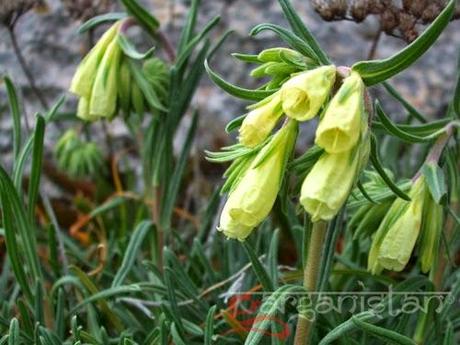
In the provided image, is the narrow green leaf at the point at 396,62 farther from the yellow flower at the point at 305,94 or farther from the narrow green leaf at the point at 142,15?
the narrow green leaf at the point at 142,15

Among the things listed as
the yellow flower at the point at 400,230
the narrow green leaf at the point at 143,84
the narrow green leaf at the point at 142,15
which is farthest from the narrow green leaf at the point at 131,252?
the yellow flower at the point at 400,230

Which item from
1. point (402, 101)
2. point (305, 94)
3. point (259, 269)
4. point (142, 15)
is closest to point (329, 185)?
point (305, 94)

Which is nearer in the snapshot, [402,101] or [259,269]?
[259,269]

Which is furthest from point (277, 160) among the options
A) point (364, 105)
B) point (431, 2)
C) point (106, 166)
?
point (106, 166)

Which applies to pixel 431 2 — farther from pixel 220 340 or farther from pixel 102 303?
pixel 102 303

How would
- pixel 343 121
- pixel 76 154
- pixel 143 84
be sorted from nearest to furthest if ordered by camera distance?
pixel 343 121 < pixel 143 84 < pixel 76 154

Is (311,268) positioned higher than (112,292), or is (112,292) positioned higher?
(311,268)

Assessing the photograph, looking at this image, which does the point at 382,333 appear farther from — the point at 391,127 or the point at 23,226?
the point at 23,226
